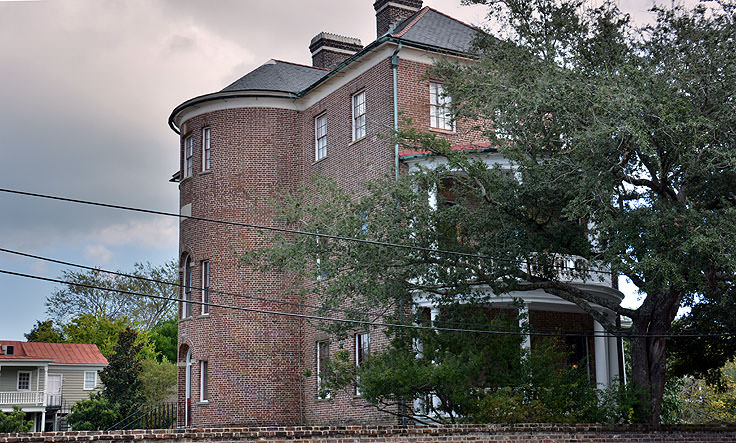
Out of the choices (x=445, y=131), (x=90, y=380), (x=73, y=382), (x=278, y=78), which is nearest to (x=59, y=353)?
(x=73, y=382)

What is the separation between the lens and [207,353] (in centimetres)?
3031

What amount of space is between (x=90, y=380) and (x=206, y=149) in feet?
110

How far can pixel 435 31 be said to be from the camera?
29016mm

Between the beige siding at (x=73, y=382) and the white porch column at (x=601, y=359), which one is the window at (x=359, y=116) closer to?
the white porch column at (x=601, y=359)

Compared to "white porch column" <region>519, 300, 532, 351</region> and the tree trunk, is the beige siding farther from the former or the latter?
the tree trunk

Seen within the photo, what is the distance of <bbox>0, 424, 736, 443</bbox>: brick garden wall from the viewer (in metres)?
12.5

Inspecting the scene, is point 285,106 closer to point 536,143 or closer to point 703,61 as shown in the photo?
point 536,143

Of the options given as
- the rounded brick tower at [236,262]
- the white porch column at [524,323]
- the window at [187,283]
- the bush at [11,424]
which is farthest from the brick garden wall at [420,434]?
the bush at [11,424]

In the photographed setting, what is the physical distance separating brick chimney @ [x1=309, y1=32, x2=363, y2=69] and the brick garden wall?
22197 millimetres

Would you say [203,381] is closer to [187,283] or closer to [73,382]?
[187,283]

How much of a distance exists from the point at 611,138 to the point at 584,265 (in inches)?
222

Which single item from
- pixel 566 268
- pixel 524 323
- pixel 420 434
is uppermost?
pixel 566 268

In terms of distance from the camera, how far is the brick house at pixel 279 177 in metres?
27.3

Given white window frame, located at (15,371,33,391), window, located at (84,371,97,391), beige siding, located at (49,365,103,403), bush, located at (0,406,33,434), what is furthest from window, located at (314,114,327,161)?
window, located at (84,371,97,391)
